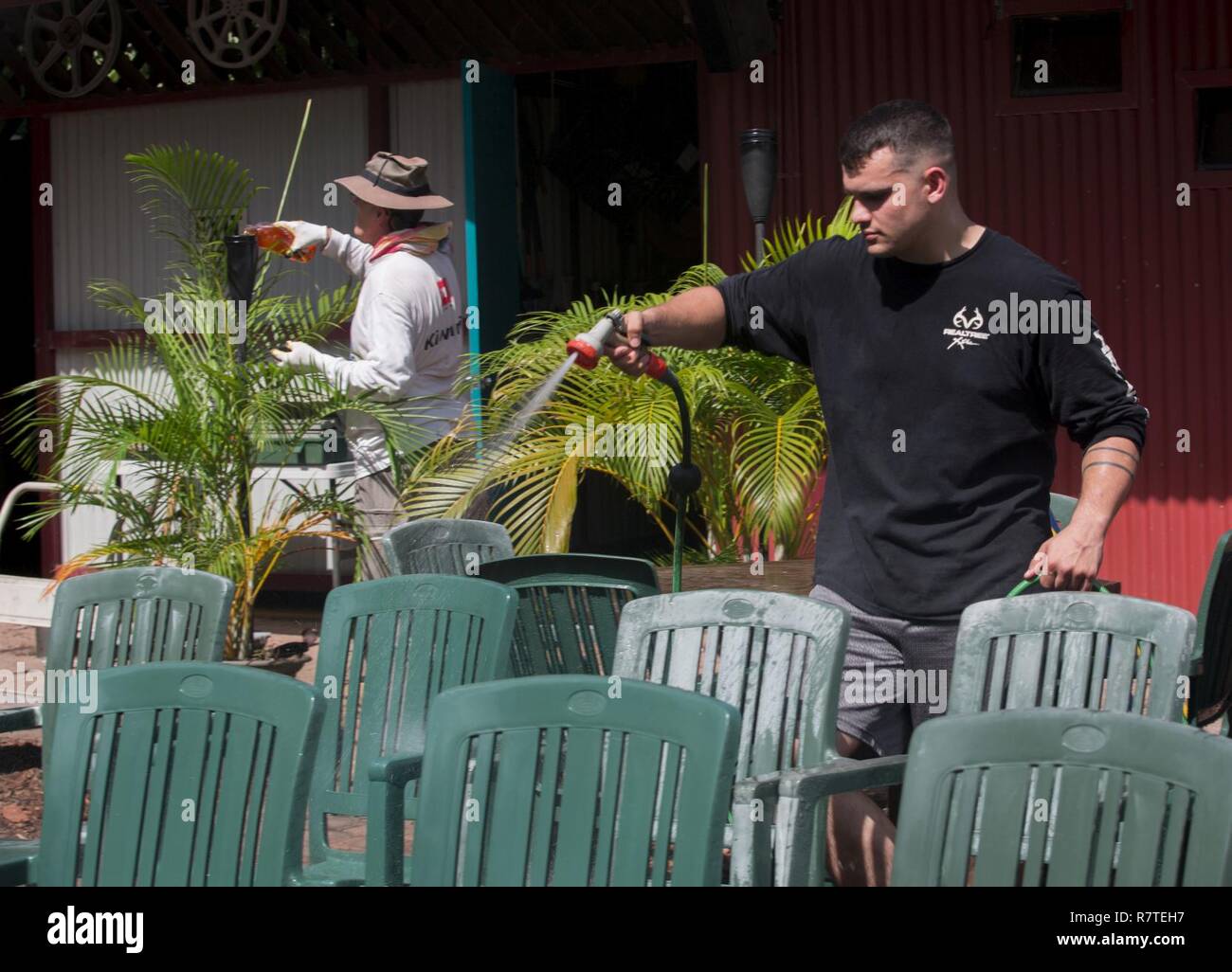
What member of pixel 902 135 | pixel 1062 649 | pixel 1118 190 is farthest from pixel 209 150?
pixel 1062 649

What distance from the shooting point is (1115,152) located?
271 inches

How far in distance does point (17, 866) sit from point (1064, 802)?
1822 millimetres

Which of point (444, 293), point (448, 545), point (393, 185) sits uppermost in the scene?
point (393, 185)

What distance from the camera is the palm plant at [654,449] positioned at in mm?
5625

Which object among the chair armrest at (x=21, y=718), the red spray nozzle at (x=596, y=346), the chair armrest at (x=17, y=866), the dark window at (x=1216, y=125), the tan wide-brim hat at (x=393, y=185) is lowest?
the chair armrest at (x=17, y=866)

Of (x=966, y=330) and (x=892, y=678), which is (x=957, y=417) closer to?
(x=966, y=330)

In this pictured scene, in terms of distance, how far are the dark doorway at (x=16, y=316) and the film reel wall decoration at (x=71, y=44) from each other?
0.56 meters

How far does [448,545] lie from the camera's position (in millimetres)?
4621

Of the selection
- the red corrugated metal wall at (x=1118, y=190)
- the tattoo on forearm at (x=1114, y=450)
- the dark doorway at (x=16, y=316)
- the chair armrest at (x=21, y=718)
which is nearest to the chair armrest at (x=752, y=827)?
the tattoo on forearm at (x=1114, y=450)

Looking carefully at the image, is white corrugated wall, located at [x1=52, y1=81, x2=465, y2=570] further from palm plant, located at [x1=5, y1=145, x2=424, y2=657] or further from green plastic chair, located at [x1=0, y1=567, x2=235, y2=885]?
green plastic chair, located at [x1=0, y1=567, x2=235, y2=885]

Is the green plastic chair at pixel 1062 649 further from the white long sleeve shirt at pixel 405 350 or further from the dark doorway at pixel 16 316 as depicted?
the dark doorway at pixel 16 316

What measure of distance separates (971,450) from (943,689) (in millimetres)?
497
